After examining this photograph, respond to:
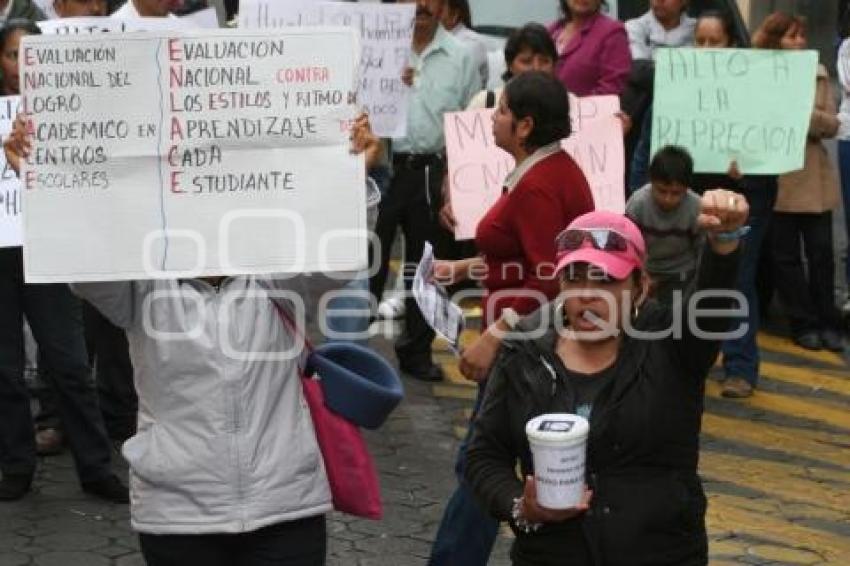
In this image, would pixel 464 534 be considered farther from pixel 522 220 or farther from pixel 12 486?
pixel 12 486

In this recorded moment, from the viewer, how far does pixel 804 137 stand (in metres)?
8.81

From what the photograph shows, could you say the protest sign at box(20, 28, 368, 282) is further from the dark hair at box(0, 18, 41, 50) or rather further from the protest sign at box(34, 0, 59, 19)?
the protest sign at box(34, 0, 59, 19)

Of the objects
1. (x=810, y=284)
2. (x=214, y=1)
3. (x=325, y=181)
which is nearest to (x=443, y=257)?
(x=810, y=284)

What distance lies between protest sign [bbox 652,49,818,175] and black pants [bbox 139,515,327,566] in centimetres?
447

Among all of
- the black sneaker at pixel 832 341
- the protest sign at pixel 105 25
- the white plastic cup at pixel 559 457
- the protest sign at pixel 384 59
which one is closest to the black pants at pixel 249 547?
the white plastic cup at pixel 559 457

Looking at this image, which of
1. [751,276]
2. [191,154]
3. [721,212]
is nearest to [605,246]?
[721,212]

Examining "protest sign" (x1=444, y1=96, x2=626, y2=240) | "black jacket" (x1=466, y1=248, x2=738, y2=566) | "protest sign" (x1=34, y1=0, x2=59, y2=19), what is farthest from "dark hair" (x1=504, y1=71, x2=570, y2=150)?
"protest sign" (x1=34, y1=0, x2=59, y2=19)

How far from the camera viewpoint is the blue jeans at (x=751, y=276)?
938cm

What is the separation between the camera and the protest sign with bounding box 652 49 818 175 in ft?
28.8

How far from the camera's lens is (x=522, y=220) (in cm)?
581

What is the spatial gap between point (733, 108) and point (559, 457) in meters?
4.97

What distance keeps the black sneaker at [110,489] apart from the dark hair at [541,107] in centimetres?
241

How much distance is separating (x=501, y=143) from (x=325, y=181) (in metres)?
1.36

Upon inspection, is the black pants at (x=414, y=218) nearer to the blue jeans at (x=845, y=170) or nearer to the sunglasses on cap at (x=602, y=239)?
the blue jeans at (x=845, y=170)
